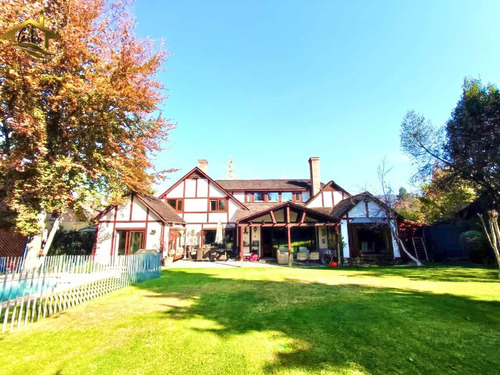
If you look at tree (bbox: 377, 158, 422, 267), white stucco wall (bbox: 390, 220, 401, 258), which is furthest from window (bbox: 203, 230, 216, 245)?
white stucco wall (bbox: 390, 220, 401, 258)

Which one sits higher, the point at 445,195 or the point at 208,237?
the point at 445,195

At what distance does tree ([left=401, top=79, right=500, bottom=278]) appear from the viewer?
12.3 metres

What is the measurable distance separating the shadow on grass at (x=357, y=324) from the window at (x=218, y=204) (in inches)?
528

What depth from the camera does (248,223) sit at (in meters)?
17.8

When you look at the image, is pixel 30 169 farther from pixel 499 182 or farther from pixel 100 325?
pixel 499 182

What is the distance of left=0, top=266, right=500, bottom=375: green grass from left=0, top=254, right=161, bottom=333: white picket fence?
47 centimetres

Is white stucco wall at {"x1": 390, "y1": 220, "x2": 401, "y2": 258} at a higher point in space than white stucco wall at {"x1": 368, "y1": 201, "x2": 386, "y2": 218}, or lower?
lower

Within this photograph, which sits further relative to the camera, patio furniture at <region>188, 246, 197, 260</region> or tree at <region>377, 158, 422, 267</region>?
patio furniture at <region>188, 246, 197, 260</region>

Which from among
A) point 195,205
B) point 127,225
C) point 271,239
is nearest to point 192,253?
point 195,205

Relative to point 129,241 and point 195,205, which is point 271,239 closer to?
point 195,205

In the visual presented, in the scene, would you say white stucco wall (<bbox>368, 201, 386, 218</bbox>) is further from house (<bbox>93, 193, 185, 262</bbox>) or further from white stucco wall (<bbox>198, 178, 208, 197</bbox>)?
house (<bbox>93, 193, 185, 262</bbox>)

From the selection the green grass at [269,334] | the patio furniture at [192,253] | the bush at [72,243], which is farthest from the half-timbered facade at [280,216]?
the green grass at [269,334]

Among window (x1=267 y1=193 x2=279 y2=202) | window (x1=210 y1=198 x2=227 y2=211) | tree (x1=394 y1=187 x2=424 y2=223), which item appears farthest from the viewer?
window (x1=267 y1=193 x2=279 y2=202)

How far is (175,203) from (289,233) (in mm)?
12179
